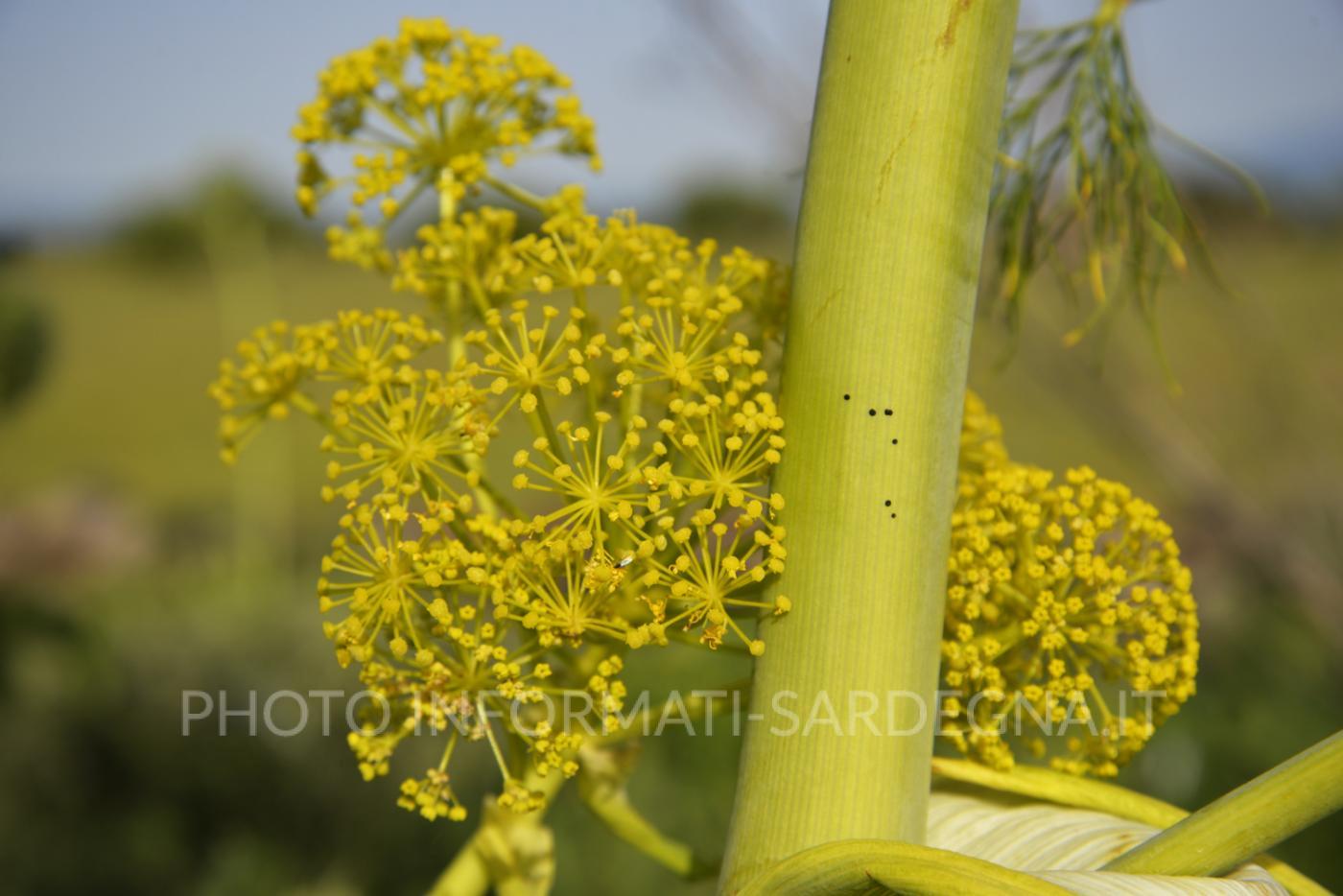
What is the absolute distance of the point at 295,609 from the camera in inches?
121

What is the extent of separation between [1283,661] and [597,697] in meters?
2.75

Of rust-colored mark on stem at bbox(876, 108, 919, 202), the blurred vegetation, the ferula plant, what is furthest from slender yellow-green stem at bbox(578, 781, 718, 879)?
the blurred vegetation

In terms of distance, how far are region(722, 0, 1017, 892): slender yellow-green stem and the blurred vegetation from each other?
1.10 feet

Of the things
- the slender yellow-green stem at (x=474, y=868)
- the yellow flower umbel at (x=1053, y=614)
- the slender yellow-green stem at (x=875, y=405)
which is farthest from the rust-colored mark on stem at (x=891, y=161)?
the slender yellow-green stem at (x=474, y=868)

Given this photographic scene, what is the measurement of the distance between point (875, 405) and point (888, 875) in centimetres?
15

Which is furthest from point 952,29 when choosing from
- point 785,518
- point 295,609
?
point 295,609

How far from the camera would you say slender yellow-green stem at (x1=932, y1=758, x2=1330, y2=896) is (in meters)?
0.43

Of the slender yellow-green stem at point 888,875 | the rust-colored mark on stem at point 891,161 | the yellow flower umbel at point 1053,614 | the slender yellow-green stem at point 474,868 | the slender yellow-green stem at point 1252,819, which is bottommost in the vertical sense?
the slender yellow-green stem at point 474,868

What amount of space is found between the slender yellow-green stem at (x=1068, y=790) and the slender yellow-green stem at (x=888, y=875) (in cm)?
11

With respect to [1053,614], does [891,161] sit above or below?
above

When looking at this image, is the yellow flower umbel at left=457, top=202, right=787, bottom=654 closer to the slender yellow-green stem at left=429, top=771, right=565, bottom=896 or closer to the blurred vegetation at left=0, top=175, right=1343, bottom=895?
the slender yellow-green stem at left=429, top=771, right=565, bottom=896

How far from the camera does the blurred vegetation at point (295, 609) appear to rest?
1851 millimetres

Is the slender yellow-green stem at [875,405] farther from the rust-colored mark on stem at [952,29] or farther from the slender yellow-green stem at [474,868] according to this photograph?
the slender yellow-green stem at [474,868]

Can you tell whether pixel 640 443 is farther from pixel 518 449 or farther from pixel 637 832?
pixel 637 832
